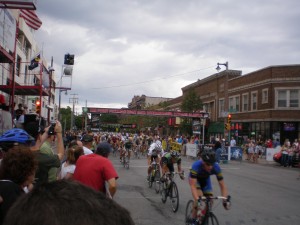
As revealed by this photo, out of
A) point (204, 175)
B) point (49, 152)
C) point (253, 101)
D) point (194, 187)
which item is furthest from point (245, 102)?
point (49, 152)

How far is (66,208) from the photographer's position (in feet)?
3.58

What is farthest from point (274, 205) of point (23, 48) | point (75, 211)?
point (23, 48)

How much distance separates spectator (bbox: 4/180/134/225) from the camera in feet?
3.51

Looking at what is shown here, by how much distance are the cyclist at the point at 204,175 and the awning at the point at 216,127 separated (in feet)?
140

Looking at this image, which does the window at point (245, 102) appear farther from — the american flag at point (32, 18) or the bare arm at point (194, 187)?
the bare arm at point (194, 187)

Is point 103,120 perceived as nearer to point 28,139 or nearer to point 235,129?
point 235,129

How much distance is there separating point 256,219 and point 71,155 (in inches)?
191

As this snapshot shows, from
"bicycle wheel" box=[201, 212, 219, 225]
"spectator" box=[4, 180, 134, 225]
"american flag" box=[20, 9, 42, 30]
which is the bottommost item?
"bicycle wheel" box=[201, 212, 219, 225]

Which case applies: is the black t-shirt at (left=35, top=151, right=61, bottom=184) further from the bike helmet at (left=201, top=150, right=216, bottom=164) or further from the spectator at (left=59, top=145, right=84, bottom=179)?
the bike helmet at (left=201, top=150, right=216, bottom=164)

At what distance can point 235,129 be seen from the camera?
150ft

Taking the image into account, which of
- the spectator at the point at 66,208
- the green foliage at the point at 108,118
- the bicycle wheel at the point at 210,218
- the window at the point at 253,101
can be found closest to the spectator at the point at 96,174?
the bicycle wheel at the point at 210,218

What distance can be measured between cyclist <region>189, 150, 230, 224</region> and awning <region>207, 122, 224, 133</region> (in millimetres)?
42584

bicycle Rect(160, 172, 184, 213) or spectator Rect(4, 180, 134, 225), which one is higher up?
spectator Rect(4, 180, 134, 225)

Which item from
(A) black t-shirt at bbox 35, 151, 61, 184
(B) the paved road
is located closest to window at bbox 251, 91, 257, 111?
(B) the paved road
